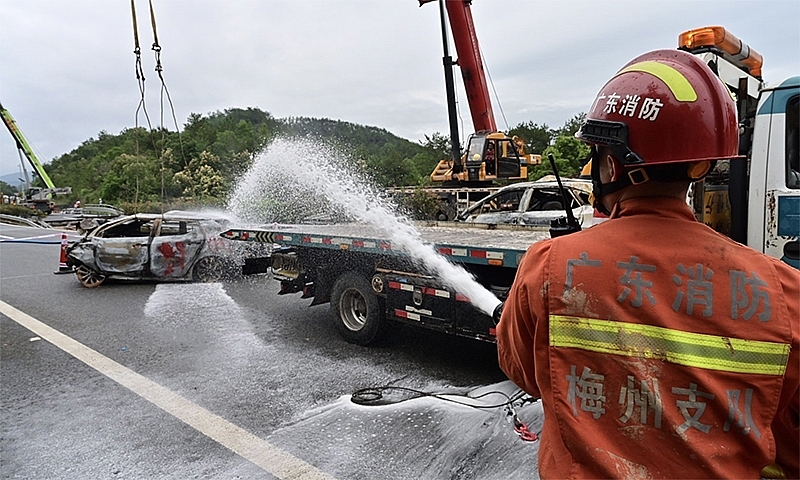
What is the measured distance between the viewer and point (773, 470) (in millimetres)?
1334

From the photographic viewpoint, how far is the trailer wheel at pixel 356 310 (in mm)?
5902

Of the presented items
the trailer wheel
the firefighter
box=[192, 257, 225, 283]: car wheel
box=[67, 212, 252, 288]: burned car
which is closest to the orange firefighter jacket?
the firefighter

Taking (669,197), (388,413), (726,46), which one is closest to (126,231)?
(388,413)

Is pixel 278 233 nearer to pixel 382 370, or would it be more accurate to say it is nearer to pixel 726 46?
pixel 382 370

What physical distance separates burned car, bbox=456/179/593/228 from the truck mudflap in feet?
12.3

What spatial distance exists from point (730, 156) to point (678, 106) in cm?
19

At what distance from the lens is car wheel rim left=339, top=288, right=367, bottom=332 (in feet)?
20.3

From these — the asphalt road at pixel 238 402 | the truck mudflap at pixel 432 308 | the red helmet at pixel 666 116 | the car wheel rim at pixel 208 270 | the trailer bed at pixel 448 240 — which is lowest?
the asphalt road at pixel 238 402

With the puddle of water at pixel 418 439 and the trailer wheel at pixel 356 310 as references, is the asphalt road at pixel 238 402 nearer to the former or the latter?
the puddle of water at pixel 418 439

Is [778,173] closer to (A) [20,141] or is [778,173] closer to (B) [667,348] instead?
(B) [667,348]

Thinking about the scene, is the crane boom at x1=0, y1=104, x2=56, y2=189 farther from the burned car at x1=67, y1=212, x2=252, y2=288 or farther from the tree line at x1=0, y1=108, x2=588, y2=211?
the burned car at x1=67, y1=212, x2=252, y2=288

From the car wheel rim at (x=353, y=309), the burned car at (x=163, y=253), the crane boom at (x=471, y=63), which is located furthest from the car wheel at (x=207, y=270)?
the crane boom at (x=471, y=63)

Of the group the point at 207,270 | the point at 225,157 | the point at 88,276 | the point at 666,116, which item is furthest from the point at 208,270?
the point at 225,157

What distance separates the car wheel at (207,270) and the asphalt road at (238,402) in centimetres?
237
